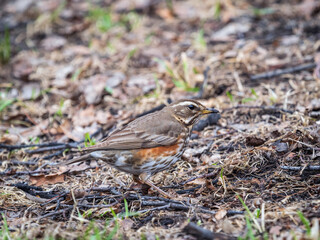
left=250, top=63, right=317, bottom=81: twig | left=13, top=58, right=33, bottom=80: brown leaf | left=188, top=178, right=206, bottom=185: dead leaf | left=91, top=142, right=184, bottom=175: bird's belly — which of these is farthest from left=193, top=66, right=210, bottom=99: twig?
left=13, top=58, right=33, bottom=80: brown leaf

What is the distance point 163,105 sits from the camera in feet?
24.3

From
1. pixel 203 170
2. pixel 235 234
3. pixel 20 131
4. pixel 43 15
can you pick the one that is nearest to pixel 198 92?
pixel 203 170

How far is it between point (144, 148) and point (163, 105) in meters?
2.11

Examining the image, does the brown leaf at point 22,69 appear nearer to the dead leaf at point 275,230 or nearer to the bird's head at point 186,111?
the bird's head at point 186,111

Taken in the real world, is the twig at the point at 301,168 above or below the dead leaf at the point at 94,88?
above

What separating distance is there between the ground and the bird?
31 cm

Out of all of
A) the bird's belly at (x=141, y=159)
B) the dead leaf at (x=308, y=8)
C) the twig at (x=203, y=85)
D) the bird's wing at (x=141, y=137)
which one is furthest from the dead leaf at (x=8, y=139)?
the dead leaf at (x=308, y=8)

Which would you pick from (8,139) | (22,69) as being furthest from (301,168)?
(22,69)

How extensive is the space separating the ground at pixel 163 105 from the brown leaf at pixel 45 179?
0.02 meters

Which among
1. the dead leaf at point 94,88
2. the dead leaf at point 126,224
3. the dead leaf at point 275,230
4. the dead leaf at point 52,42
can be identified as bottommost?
the dead leaf at point 94,88

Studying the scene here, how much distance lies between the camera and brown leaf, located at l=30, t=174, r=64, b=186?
19.3 ft

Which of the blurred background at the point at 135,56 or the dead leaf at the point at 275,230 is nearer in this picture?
the dead leaf at the point at 275,230

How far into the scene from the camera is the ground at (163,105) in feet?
15.0

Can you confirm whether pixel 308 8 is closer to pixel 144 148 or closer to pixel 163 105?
pixel 163 105
